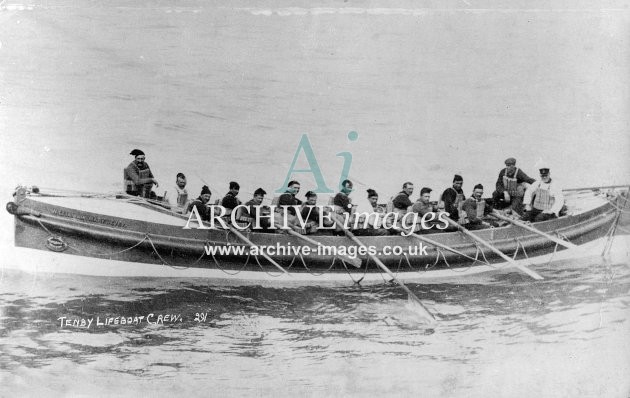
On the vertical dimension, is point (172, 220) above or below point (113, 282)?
above

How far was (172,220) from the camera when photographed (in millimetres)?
A: 3330

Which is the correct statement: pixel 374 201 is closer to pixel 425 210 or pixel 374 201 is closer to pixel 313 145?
pixel 425 210

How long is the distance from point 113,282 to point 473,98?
201 cm

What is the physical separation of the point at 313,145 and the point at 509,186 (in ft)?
3.33

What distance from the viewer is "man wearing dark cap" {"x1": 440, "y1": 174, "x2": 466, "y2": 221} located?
133 inches

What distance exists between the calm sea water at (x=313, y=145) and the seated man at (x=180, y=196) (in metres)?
0.06

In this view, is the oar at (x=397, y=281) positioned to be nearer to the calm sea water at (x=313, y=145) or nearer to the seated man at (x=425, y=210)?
the calm sea water at (x=313, y=145)

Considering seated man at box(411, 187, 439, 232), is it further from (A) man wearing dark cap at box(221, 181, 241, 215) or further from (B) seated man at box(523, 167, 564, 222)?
(A) man wearing dark cap at box(221, 181, 241, 215)

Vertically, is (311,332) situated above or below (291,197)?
below

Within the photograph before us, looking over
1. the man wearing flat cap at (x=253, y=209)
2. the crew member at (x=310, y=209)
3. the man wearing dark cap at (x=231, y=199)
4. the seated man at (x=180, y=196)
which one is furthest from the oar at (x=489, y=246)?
the seated man at (x=180, y=196)

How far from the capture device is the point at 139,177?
3316 millimetres

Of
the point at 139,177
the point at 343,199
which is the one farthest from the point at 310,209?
the point at 139,177

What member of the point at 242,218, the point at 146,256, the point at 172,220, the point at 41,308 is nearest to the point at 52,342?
the point at 41,308

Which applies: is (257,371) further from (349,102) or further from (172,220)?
(349,102)
